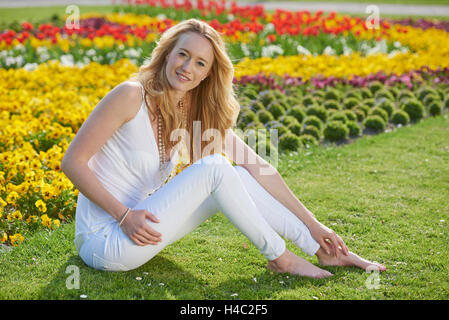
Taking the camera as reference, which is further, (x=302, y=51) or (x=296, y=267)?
(x=302, y=51)

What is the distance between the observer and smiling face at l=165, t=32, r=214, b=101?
2.67m

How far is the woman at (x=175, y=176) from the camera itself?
245 cm

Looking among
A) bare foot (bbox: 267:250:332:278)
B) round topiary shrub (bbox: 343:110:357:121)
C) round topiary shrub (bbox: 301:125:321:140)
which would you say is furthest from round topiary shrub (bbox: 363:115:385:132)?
bare foot (bbox: 267:250:332:278)

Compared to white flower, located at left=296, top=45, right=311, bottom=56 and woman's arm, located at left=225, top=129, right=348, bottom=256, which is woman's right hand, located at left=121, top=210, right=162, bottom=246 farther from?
white flower, located at left=296, top=45, right=311, bottom=56

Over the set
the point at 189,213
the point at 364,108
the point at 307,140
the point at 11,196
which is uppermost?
the point at 189,213

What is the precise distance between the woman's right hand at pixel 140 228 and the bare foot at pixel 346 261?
91 cm

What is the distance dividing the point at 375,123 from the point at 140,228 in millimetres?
3572

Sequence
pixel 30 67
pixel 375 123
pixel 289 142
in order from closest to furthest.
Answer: pixel 289 142 < pixel 375 123 < pixel 30 67

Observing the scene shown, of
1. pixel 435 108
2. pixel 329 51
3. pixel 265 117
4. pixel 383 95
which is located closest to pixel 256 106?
pixel 265 117

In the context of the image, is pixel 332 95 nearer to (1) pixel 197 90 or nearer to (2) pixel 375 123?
(2) pixel 375 123

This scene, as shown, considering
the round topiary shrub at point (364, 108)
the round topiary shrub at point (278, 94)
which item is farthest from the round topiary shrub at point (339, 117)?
the round topiary shrub at point (278, 94)

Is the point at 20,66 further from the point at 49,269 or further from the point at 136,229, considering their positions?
the point at 136,229

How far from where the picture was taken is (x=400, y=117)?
5.61 metres
